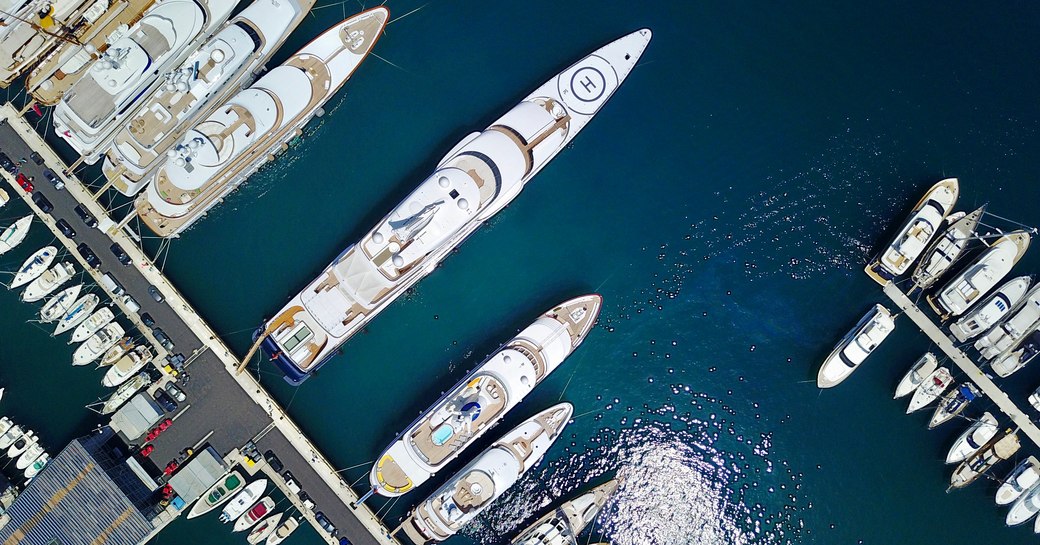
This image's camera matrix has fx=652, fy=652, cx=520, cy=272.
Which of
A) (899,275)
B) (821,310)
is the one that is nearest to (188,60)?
(821,310)

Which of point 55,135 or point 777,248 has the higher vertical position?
point 55,135

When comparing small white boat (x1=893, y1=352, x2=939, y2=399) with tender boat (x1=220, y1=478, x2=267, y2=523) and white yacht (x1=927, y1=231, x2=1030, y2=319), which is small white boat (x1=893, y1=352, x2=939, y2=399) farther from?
tender boat (x1=220, y1=478, x2=267, y2=523)

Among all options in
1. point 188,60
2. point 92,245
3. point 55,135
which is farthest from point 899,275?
point 55,135

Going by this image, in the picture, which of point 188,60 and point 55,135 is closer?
point 188,60

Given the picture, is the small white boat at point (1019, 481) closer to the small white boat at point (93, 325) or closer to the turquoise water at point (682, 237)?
the turquoise water at point (682, 237)

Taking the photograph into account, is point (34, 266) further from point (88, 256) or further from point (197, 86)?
point (197, 86)

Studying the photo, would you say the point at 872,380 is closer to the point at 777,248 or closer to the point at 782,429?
the point at 782,429

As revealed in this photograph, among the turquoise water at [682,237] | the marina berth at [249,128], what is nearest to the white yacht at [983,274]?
the turquoise water at [682,237]

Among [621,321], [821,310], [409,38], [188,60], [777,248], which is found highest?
[188,60]
